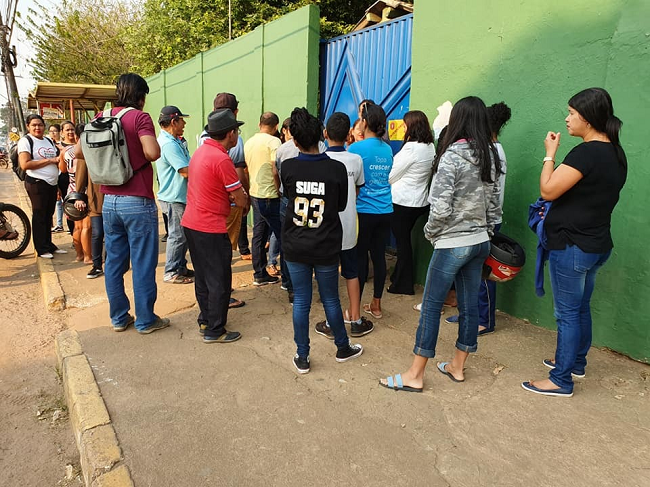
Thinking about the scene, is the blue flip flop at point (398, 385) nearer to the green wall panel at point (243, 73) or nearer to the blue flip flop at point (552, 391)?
the blue flip flop at point (552, 391)

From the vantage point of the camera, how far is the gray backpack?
135 inches

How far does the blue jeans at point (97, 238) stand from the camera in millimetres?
5402

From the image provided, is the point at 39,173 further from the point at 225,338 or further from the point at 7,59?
the point at 7,59

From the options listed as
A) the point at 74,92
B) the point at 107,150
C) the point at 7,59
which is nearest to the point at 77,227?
the point at 107,150

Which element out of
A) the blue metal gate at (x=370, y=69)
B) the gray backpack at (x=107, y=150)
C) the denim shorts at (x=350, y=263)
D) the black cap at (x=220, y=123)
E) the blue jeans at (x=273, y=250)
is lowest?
the blue jeans at (x=273, y=250)

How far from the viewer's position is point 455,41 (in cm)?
439

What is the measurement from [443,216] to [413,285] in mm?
2305

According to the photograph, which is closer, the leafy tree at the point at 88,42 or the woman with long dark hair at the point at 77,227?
the woman with long dark hair at the point at 77,227

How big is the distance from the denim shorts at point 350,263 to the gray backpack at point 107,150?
179cm

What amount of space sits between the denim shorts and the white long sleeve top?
2.47ft

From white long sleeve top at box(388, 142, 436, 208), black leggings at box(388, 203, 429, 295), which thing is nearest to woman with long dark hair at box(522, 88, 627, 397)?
white long sleeve top at box(388, 142, 436, 208)

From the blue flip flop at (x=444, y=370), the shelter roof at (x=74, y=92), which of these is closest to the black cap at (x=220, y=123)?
the blue flip flop at (x=444, y=370)

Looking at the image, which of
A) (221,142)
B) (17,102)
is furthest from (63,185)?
(17,102)

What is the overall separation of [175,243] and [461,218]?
355 cm
